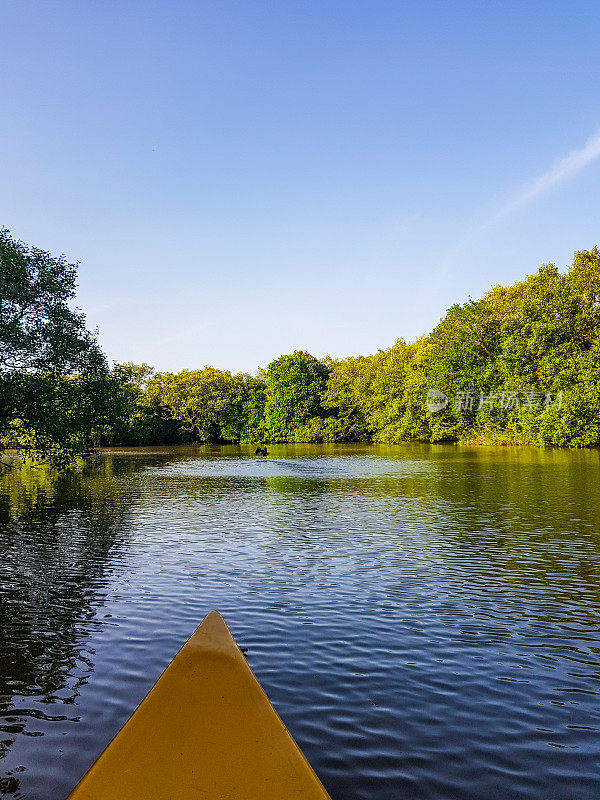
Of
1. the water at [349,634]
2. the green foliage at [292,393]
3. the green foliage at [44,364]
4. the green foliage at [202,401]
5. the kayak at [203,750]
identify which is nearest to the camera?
the kayak at [203,750]

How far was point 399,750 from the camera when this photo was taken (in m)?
6.18

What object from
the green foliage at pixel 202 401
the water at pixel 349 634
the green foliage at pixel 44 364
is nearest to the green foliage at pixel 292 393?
the green foliage at pixel 202 401

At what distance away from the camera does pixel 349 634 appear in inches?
389

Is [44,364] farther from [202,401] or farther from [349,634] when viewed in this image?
[202,401]

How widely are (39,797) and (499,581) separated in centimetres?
1037

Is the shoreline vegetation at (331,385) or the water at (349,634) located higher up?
the shoreline vegetation at (331,385)

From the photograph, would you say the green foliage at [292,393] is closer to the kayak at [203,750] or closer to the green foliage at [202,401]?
the green foliage at [202,401]

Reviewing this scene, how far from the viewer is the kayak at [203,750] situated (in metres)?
4.55

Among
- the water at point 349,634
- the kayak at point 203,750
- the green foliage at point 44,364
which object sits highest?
the green foliage at point 44,364

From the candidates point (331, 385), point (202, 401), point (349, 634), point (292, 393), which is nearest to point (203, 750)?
point (349, 634)

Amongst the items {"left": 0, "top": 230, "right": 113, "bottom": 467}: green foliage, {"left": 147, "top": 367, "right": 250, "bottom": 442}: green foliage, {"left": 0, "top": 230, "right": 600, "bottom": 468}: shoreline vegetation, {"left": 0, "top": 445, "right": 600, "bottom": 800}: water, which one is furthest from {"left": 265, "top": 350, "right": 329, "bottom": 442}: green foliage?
{"left": 0, "top": 445, "right": 600, "bottom": 800}: water

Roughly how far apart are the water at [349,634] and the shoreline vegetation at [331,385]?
8404 mm

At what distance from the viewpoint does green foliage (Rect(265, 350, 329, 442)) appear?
112312mm

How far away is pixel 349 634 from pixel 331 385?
3874 inches
